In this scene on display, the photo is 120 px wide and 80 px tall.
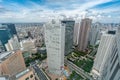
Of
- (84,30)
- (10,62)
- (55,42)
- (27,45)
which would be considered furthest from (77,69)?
(27,45)

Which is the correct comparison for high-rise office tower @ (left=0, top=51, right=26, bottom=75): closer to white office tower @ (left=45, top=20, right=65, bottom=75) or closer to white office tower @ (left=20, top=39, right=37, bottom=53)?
white office tower @ (left=45, top=20, right=65, bottom=75)

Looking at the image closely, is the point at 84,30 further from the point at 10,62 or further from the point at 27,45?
the point at 10,62

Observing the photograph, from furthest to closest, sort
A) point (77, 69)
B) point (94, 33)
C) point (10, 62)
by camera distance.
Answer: point (94, 33)
point (77, 69)
point (10, 62)

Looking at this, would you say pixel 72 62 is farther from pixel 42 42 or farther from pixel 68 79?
pixel 42 42

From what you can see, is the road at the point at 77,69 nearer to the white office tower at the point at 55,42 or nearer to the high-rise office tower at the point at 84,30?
the white office tower at the point at 55,42

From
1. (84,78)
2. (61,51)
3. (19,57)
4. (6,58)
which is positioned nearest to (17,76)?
(6,58)

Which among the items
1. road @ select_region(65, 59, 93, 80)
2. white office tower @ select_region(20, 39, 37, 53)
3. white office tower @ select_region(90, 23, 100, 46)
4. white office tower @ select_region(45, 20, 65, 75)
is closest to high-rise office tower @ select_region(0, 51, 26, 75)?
white office tower @ select_region(45, 20, 65, 75)

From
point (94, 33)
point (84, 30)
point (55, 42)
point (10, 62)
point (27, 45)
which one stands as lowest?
point (27, 45)

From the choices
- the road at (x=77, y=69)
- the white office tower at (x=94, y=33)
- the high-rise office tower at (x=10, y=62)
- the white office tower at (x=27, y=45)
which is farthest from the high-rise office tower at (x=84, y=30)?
the high-rise office tower at (x=10, y=62)
